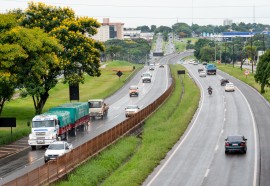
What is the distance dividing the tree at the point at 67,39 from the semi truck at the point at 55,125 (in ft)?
39.3

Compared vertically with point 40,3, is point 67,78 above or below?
below

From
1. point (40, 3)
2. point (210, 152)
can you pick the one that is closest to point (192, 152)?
point (210, 152)

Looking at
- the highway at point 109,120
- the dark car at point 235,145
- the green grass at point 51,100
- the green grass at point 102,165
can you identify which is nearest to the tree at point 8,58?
the green grass at point 51,100

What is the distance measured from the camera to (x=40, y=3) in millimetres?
74000

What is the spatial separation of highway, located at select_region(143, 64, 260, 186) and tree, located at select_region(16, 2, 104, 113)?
15339 millimetres

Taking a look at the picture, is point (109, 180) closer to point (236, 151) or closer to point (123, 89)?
point (236, 151)

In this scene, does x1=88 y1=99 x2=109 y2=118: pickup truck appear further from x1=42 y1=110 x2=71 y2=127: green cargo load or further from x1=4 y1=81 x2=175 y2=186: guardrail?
x1=42 y1=110 x2=71 y2=127: green cargo load

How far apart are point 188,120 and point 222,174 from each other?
2727 centimetres

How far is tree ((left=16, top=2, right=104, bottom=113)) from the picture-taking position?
71.9m

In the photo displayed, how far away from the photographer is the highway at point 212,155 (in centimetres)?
3659

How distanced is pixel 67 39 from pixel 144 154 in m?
31.0

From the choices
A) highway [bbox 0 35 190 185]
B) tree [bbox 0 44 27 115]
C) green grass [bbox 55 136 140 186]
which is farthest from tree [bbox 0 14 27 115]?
green grass [bbox 55 136 140 186]

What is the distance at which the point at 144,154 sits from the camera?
147 ft

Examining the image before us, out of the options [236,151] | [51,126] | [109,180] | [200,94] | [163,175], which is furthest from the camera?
[200,94]
